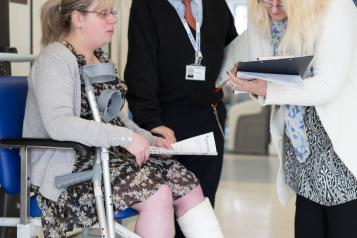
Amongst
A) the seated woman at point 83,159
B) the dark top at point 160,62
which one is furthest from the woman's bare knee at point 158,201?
the dark top at point 160,62

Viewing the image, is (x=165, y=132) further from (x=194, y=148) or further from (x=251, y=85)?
(x=251, y=85)

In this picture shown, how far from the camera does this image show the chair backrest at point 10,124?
2104 millimetres

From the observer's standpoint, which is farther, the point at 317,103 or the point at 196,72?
the point at 196,72

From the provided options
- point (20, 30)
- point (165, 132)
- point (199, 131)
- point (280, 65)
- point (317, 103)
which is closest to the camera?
point (280, 65)

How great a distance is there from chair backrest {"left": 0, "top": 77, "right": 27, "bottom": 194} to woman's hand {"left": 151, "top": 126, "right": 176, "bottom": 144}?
528 mm

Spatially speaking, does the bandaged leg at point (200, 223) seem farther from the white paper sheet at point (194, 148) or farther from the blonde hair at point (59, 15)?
the blonde hair at point (59, 15)

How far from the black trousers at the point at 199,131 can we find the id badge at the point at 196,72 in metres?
0.13

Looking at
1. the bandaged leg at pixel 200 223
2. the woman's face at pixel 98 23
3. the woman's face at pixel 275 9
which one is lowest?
the bandaged leg at pixel 200 223

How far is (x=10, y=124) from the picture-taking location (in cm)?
215

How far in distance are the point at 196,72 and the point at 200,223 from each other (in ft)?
2.13

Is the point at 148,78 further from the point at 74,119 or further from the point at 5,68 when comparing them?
the point at 5,68

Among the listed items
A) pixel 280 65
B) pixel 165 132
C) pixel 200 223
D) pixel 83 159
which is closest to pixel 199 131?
pixel 165 132

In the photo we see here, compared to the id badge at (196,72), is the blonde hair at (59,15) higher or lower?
higher

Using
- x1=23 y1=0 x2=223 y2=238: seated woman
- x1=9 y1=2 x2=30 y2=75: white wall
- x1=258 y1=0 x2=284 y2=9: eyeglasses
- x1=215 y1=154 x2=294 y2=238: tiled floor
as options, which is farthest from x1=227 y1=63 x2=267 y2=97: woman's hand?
x1=215 y1=154 x2=294 y2=238: tiled floor
